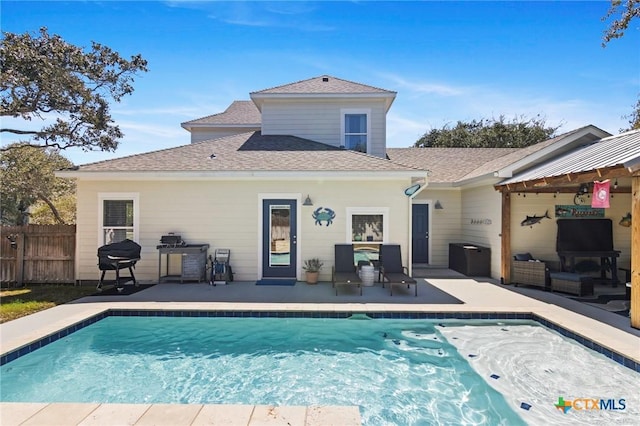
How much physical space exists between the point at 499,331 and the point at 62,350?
7.35 metres

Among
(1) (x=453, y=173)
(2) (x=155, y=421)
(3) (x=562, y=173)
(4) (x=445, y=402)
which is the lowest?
(4) (x=445, y=402)

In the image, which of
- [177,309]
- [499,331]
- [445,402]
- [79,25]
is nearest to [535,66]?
[499,331]

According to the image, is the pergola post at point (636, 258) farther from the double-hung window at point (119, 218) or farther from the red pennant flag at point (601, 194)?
the double-hung window at point (119, 218)

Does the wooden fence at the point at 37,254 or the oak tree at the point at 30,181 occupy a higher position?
the oak tree at the point at 30,181

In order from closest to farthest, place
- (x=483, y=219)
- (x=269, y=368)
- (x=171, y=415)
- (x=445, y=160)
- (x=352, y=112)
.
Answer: (x=171, y=415) < (x=269, y=368) < (x=483, y=219) < (x=352, y=112) < (x=445, y=160)

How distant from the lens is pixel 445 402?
4.30m

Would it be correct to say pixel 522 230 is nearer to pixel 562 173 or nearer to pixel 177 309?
pixel 562 173

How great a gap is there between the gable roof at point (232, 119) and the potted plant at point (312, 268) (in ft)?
29.4

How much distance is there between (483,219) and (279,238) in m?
6.47

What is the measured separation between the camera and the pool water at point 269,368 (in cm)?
425

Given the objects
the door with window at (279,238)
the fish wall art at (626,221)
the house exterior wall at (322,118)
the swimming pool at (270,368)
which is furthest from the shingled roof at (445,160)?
the swimming pool at (270,368)

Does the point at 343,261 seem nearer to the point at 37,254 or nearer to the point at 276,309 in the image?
the point at 276,309

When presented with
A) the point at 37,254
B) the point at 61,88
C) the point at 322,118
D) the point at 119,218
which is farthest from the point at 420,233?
the point at 61,88

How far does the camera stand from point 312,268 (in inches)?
372
